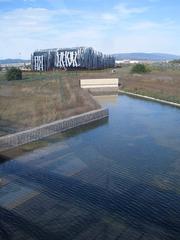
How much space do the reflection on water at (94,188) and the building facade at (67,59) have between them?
33218 mm

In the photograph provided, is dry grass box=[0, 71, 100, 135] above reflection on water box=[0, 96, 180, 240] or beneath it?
above

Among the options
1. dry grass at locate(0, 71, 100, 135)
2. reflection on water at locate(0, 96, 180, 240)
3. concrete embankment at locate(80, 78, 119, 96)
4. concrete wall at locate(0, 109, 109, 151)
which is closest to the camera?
reflection on water at locate(0, 96, 180, 240)

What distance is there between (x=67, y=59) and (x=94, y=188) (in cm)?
3981

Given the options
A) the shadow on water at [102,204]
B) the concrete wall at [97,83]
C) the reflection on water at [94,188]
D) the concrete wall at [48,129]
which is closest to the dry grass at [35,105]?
the concrete wall at [48,129]

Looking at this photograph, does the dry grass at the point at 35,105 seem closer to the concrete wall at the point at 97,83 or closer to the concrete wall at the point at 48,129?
the concrete wall at the point at 48,129

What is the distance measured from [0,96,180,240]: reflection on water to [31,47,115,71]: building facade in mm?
33218

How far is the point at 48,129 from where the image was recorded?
14875mm

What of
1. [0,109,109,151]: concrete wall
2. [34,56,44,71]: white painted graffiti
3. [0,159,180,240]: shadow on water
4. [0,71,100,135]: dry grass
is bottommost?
[0,159,180,240]: shadow on water

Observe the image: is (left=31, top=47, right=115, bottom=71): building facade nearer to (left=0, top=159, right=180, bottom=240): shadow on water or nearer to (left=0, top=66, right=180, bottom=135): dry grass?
(left=0, top=66, right=180, bottom=135): dry grass

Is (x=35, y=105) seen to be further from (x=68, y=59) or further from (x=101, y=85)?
(x=68, y=59)

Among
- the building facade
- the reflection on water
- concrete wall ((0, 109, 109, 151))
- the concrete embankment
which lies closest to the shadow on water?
the reflection on water

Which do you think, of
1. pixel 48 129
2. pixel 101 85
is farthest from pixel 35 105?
pixel 101 85

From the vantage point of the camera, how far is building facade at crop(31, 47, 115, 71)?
157 feet

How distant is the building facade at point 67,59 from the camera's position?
4781cm
